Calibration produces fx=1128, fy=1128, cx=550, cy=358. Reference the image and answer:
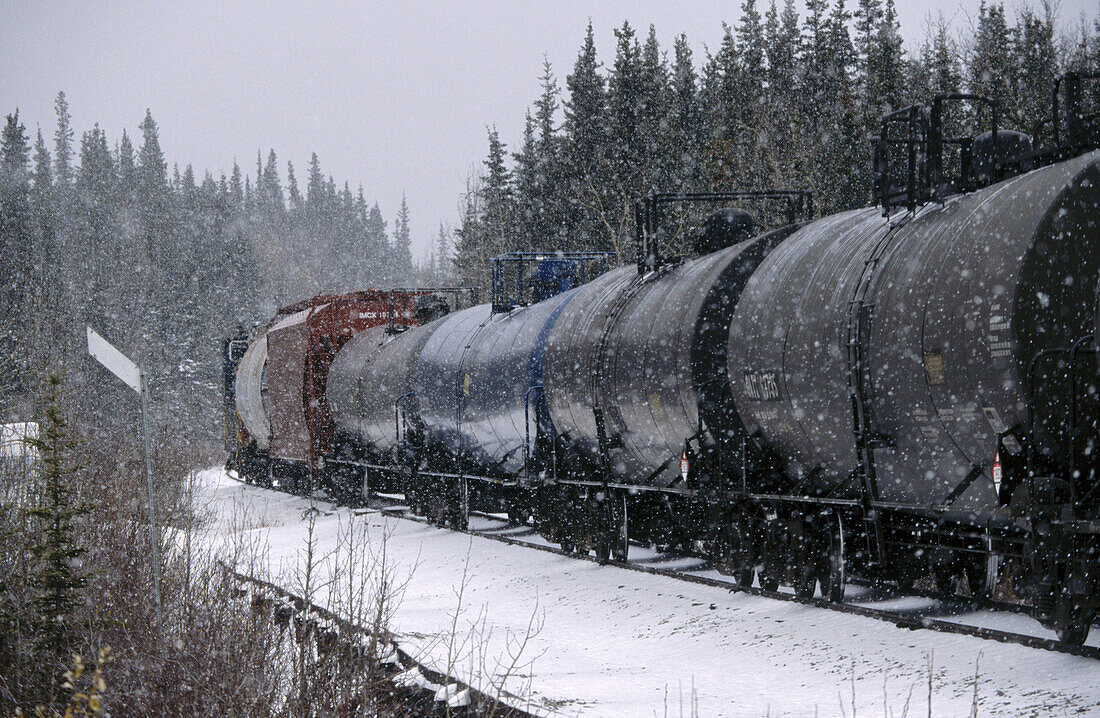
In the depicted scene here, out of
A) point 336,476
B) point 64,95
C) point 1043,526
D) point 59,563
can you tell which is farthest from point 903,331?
point 64,95

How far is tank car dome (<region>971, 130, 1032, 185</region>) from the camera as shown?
29.8 feet

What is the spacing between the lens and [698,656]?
8.91 m

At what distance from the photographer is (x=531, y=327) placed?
16.4m

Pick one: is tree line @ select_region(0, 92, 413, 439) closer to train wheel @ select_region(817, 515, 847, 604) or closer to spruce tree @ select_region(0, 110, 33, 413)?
spruce tree @ select_region(0, 110, 33, 413)

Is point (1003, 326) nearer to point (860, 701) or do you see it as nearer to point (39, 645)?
point (860, 701)

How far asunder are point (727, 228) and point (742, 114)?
40.5m

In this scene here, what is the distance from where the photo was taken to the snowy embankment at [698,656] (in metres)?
6.80

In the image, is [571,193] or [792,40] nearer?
[571,193]

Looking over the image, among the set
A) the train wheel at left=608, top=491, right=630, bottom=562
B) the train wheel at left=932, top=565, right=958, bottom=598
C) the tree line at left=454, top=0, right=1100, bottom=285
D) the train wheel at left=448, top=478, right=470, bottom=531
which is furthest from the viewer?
the tree line at left=454, top=0, right=1100, bottom=285

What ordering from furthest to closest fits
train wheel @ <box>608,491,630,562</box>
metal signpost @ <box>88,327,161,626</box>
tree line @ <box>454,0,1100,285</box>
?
tree line @ <box>454,0,1100,285</box>
train wheel @ <box>608,491,630,562</box>
metal signpost @ <box>88,327,161,626</box>

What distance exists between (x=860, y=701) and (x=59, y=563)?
623cm

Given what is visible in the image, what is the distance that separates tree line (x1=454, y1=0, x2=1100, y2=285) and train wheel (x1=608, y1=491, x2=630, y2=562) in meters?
23.9

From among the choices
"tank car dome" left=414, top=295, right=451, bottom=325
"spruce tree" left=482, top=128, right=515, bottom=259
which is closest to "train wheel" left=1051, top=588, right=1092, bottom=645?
"tank car dome" left=414, top=295, right=451, bottom=325

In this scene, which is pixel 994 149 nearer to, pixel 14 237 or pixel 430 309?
pixel 430 309
